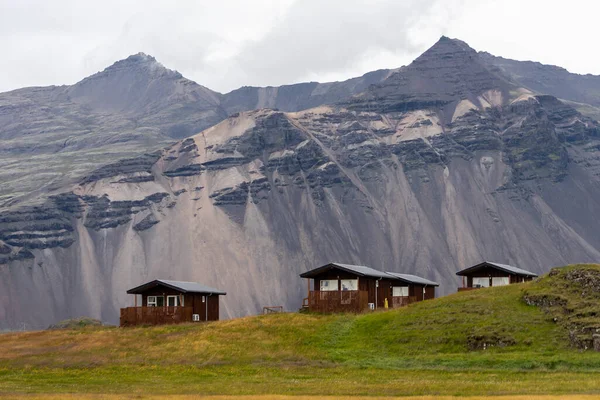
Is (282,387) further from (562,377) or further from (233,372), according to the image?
(562,377)

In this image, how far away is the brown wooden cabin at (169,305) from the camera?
83.2 metres

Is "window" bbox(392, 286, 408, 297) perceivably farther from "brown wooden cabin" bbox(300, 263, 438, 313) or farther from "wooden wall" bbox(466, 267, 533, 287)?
"wooden wall" bbox(466, 267, 533, 287)

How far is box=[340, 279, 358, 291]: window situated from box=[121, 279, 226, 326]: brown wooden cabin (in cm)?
1472

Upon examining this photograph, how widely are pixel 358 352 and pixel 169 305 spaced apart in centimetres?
3021

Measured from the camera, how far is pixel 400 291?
309 feet

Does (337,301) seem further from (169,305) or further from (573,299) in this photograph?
(573,299)

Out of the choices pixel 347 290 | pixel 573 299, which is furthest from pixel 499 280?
pixel 573 299

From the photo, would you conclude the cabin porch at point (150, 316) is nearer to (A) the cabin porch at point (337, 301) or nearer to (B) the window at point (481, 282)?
(A) the cabin porch at point (337, 301)

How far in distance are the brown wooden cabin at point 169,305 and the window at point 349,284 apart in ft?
48.3

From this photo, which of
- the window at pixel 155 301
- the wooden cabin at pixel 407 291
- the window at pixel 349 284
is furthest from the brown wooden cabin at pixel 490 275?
the window at pixel 155 301

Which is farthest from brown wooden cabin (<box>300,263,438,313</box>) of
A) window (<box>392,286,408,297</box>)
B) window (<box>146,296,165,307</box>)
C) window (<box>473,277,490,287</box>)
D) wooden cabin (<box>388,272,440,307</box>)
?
window (<box>146,296,165,307</box>)

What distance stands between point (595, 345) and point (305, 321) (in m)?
25.0

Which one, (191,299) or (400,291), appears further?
(400,291)

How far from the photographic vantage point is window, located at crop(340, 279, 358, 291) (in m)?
84.2
